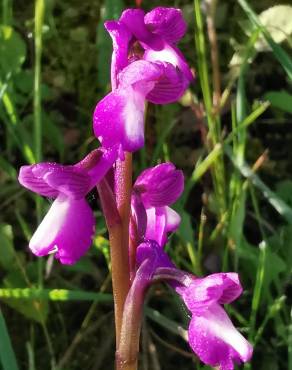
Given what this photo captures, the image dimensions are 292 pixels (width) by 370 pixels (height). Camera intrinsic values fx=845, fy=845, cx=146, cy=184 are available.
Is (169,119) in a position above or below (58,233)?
below

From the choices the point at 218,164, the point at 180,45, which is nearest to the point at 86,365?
the point at 218,164

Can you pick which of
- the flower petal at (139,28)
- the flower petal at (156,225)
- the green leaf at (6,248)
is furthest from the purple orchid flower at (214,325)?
the green leaf at (6,248)

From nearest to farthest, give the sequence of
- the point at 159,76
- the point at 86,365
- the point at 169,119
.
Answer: the point at 159,76 → the point at 86,365 → the point at 169,119

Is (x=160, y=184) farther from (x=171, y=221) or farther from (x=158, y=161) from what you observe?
(x=158, y=161)

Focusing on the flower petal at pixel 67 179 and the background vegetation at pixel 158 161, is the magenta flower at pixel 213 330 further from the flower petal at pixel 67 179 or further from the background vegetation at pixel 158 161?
the background vegetation at pixel 158 161

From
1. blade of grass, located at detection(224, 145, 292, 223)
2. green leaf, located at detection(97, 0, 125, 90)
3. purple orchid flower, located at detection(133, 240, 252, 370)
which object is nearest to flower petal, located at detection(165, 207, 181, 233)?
purple orchid flower, located at detection(133, 240, 252, 370)

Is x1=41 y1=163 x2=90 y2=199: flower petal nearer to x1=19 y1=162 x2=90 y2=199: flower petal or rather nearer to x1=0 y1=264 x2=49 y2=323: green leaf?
x1=19 y1=162 x2=90 y2=199: flower petal

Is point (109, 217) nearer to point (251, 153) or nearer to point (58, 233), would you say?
point (58, 233)
